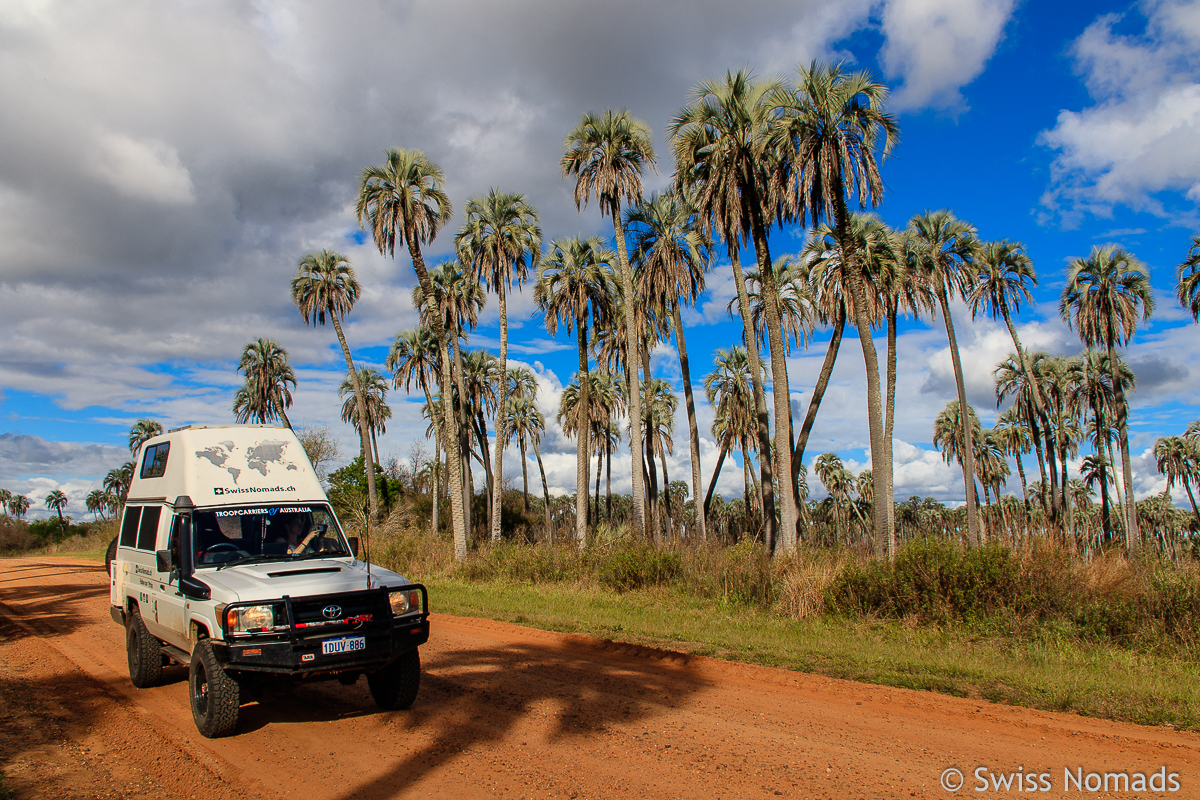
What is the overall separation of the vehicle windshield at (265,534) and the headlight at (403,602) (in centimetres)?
139

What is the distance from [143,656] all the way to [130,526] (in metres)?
1.98

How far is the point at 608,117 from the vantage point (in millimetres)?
28094

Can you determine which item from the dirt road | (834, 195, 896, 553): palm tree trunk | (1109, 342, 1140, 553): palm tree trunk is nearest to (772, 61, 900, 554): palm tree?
(834, 195, 896, 553): palm tree trunk

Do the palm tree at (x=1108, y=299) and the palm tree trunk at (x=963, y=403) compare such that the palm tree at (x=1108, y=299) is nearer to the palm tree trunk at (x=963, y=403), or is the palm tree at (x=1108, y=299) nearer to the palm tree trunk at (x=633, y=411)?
the palm tree trunk at (x=963, y=403)

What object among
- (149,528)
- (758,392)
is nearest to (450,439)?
(758,392)

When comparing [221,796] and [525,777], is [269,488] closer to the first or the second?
[221,796]

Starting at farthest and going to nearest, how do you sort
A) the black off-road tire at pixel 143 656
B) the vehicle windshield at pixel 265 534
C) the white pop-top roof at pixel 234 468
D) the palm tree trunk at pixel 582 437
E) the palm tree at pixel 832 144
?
the palm tree trunk at pixel 582 437, the palm tree at pixel 832 144, the black off-road tire at pixel 143 656, the white pop-top roof at pixel 234 468, the vehicle windshield at pixel 265 534

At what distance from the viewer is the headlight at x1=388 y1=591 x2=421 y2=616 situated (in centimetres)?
649

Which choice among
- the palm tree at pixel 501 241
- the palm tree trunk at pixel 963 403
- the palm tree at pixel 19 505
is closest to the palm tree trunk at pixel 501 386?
the palm tree at pixel 501 241

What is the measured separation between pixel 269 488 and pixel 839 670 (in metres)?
7.51

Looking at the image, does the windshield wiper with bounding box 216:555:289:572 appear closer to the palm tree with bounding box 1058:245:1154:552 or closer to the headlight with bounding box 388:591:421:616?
the headlight with bounding box 388:591:421:616

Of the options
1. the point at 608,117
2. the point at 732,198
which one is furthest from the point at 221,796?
the point at 608,117

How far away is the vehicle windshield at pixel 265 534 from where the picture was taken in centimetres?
704

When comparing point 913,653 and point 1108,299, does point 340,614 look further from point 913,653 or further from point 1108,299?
point 1108,299
